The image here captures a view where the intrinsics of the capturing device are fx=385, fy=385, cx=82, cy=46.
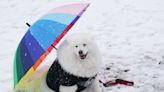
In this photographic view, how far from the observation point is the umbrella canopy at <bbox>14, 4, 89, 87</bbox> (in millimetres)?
3814

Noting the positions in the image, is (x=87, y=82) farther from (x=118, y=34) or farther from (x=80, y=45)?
(x=118, y=34)

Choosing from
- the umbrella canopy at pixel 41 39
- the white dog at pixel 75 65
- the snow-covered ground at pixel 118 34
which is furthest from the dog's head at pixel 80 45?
the snow-covered ground at pixel 118 34

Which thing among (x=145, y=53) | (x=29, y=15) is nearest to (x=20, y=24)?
(x=29, y=15)

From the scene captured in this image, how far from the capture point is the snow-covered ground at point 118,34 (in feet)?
16.9

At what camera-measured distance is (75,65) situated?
414 centimetres

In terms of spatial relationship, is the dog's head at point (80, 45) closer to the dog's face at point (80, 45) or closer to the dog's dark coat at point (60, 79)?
the dog's face at point (80, 45)

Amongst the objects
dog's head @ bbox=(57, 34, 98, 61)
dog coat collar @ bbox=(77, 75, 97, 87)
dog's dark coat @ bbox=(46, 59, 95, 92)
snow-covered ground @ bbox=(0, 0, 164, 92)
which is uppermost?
dog's head @ bbox=(57, 34, 98, 61)

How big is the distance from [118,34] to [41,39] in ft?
9.06

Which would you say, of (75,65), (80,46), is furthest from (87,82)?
(80,46)

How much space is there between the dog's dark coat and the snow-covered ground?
2.29ft

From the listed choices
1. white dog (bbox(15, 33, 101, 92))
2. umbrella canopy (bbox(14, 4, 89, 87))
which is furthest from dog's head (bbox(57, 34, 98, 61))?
umbrella canopy (bbox(14, 4, 89, 87))

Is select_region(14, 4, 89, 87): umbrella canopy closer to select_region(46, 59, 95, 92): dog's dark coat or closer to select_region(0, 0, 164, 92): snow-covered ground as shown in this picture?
select_region(46, 59, 95, 92): dog's dark coat

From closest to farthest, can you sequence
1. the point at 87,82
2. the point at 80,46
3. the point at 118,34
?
1. the point at 80,46
2. the point at 87,82
3. the point at 118,34

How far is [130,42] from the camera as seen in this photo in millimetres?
6137
